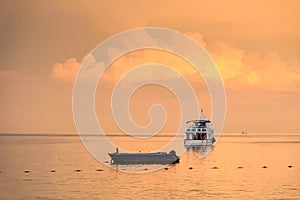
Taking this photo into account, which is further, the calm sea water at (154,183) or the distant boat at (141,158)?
the distant boat at (141,158)

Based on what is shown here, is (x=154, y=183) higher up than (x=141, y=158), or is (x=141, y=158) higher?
(x=141, y=158)

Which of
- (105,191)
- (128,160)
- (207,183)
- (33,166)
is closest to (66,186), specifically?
(105,191)

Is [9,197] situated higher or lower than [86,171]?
lower

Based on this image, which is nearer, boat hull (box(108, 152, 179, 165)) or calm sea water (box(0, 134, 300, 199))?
calm sea water (box(0, 134, 300, 199))

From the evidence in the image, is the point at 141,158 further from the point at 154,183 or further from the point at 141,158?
the point at 154,183

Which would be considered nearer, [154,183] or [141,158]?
[154,183]

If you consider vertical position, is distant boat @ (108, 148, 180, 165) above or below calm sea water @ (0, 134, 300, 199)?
above

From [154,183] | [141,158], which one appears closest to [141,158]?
[141,158]

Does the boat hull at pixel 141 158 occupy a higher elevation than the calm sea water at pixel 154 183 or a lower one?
higher

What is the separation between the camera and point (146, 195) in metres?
73.0

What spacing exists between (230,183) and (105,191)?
21.9 metres

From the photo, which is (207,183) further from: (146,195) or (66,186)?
(66,186)

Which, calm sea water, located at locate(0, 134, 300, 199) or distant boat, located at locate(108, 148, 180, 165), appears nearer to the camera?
calm sea water, located at locate(0, 134, 300, 199)

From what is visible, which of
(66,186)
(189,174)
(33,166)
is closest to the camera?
(66,186)
